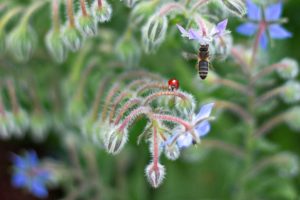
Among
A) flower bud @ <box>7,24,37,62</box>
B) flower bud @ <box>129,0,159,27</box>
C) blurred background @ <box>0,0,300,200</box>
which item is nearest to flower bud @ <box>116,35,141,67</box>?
blurred background @ <box>0,0,300,200</box>

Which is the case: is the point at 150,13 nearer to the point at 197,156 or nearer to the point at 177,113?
the point at 177,113

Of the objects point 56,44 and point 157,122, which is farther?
point 56,44

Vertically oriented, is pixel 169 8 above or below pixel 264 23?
above

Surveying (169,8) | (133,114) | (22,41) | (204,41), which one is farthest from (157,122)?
(22,41)

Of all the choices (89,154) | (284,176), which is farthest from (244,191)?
(89,154)

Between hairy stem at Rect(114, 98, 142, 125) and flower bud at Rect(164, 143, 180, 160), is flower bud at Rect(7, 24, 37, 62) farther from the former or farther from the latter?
flower bud at Rect(164, 143, 180, 160)

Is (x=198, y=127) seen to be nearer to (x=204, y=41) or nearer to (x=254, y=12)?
(x=204, y=41)
